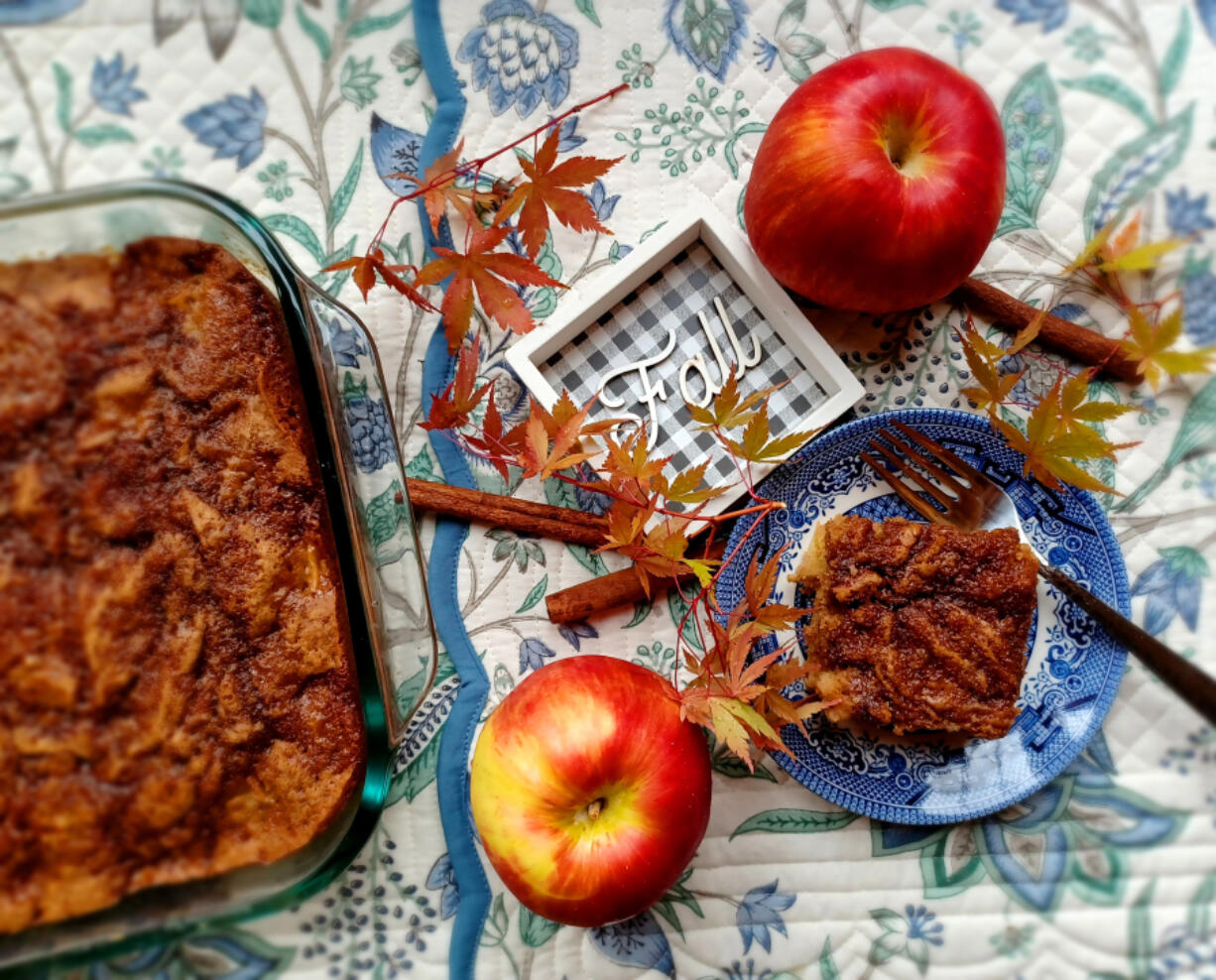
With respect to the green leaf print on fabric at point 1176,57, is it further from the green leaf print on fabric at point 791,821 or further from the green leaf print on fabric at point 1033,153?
the green leaf print on fabric at point 791,821

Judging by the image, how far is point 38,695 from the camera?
83cm

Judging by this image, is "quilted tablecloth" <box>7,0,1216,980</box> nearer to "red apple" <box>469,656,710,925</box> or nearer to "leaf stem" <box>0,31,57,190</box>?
"leaf stem" <box>0,31,57,190</box>

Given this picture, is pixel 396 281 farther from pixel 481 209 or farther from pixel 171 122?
pixel 171 122

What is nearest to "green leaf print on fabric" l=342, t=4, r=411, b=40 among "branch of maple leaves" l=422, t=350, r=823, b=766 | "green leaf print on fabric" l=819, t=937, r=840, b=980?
"branch of maple leaves" l=422, t=350, r=823, b=766

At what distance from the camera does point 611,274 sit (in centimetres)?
111

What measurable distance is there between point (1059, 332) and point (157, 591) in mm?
1201

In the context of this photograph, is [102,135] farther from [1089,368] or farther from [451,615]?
[1089,368]

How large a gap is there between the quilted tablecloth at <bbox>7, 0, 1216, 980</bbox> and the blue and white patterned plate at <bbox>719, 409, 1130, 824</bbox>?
60 millimetres

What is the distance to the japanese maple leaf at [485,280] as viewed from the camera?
102 cm

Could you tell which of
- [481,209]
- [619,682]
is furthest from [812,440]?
[481,209]

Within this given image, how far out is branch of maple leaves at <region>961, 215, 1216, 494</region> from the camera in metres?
1.02

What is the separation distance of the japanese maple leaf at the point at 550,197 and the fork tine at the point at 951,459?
1.60 ft

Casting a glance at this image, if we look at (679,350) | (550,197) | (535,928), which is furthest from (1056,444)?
(535,928)

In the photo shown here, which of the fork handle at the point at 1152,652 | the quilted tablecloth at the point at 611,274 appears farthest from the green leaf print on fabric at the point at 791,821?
the fork handle at the point at 1152,652
